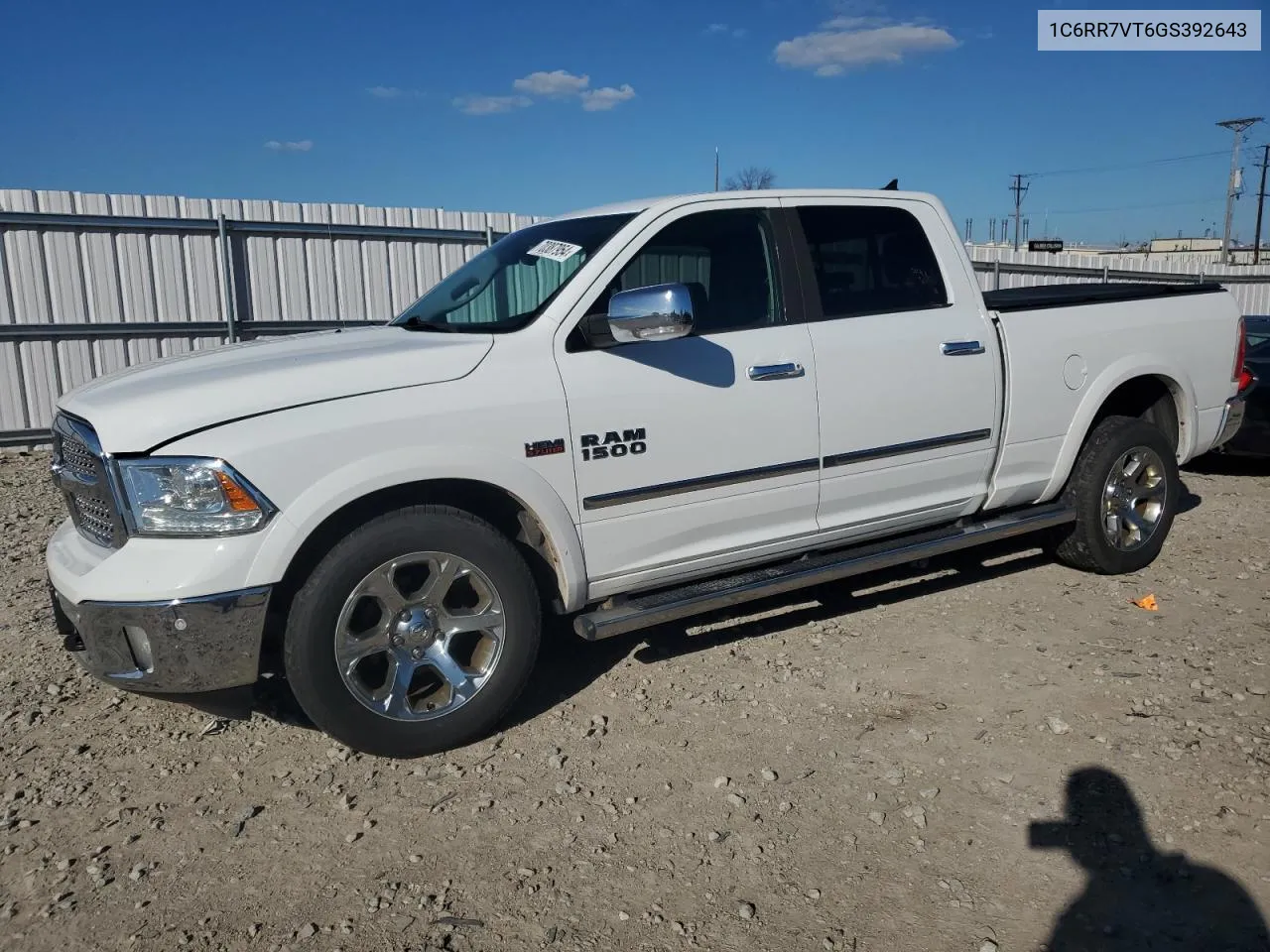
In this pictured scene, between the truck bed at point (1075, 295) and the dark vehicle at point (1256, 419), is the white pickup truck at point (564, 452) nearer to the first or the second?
the truck bed at point (1075, 295)

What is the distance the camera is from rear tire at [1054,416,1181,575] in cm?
525

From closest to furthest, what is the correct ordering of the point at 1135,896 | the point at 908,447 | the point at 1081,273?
the point at 1135,896 → the point at 908,447 → the point at 1081,273

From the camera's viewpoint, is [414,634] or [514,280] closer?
[414,634]

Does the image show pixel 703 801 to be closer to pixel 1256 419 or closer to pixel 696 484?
pixel 696 484

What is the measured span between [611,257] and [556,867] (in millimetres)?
2244

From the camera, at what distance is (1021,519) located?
4.99 m

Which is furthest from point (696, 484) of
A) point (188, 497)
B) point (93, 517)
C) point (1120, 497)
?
point (1120, 497)

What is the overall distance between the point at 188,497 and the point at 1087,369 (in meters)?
4.29

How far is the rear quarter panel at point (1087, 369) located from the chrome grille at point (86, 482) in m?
3.88

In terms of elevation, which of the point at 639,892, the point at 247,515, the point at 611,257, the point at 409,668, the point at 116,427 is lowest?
the point at 639,892

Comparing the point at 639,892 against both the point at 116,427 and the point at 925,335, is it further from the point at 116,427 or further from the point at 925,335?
the point at 925,335

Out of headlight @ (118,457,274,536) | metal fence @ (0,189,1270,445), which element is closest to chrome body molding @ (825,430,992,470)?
headlight @ (118,457,274,536)

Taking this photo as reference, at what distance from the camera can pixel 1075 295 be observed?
515 centimetres

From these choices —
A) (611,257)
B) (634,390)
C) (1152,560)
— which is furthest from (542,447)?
(1152,560)
